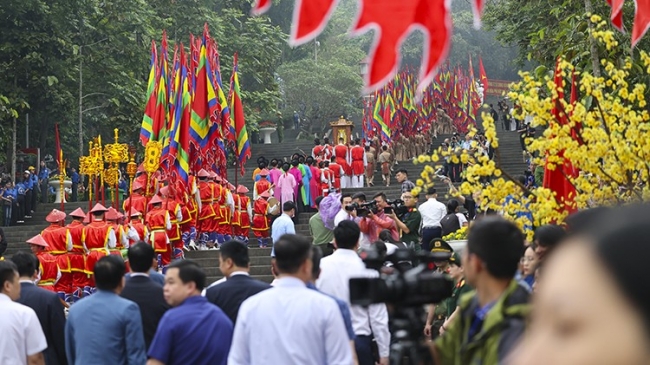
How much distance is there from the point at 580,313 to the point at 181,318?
207 inches

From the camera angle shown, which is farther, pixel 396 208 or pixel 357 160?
pixel 357 160

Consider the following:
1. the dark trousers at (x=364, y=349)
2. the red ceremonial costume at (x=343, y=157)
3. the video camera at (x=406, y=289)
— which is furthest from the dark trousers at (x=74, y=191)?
the video camera at (x=406, y=289)

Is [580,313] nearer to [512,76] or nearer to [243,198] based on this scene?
[243,198]

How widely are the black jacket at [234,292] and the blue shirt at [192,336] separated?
1032 mm

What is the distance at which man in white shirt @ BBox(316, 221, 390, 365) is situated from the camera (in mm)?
8617

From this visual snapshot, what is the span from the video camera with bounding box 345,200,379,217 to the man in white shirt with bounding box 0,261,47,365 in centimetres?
799

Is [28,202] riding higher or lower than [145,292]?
lower

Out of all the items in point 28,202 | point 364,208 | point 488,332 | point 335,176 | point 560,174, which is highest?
point 560,174

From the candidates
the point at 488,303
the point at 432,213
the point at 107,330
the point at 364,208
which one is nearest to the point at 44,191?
the point at 432,213

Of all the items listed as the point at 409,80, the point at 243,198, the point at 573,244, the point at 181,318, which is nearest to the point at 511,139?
the point at 409,80

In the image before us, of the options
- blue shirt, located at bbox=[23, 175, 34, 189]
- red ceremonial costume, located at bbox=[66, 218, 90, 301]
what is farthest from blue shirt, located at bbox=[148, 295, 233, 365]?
blue shirt, located at bbox=[23, 175, 34, 189]

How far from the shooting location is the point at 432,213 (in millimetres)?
17109

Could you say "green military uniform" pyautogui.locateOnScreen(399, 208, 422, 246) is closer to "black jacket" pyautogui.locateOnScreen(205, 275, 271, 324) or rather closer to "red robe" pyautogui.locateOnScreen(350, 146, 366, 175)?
"black jacket" pyautogui.locateOnScreen(205, 275, 271, 324)

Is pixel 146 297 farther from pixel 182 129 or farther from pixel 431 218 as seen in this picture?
pixel 182 129
